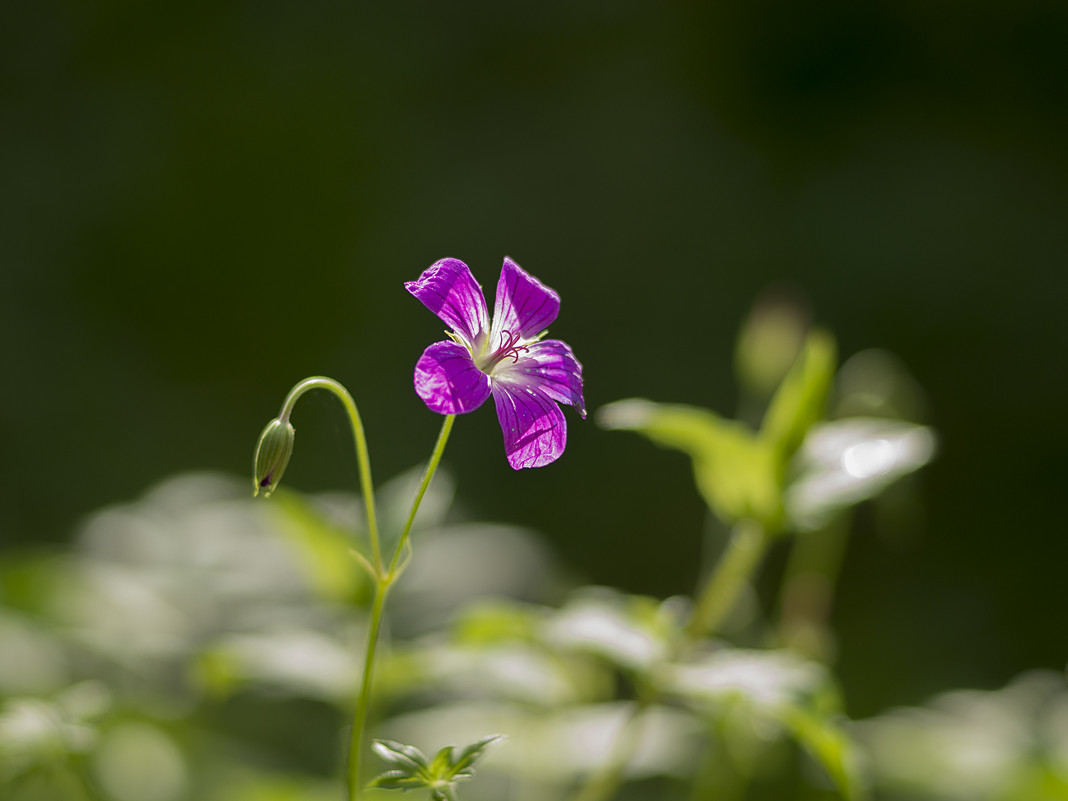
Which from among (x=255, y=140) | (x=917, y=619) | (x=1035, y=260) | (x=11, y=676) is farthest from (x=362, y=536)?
(x=255, y=140)

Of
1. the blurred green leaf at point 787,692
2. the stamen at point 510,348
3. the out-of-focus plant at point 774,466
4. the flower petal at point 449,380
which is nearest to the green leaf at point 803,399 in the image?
the out-of-focus plant at point 774,466

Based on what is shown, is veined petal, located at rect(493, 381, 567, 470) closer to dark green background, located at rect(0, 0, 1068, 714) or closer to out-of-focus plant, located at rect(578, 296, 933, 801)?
out-of-focus plant, located at rect(578, 296, 933, 801)

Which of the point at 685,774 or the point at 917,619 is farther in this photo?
the point at 917,619

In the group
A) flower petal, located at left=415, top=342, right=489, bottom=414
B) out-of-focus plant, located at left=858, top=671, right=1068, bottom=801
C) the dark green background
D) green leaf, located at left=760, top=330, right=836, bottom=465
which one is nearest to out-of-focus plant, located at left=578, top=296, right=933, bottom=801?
green leaf, located at left=760, top=330, right=836, bottom=465

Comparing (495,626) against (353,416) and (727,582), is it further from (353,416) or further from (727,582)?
(353,416)

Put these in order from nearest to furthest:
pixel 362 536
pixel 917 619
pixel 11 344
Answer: pixel 362 536 < pixel 917 619 < pixel 11 344

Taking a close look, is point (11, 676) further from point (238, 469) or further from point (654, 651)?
point (238, 469)

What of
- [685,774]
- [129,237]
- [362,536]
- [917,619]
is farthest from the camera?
[129,237]
